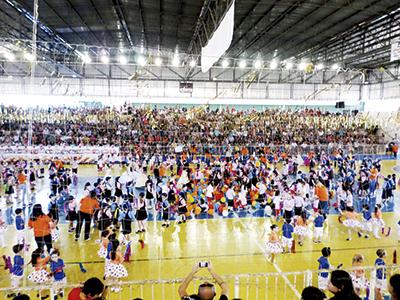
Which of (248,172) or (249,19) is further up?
(249,19)

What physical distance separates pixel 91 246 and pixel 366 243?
687cm

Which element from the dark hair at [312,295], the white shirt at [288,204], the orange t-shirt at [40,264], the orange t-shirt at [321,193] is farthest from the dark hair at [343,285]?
the orange t-shirt at [321,193]

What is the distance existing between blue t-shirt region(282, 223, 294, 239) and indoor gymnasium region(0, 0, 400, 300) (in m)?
0.05

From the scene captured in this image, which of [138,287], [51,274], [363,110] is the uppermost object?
[363,110]

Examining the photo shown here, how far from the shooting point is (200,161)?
58.0ft

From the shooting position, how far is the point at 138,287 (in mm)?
5984

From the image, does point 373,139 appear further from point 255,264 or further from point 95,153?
point 255,264

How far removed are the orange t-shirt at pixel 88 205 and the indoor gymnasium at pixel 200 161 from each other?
0.03 m

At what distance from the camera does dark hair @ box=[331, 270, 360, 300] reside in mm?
2551

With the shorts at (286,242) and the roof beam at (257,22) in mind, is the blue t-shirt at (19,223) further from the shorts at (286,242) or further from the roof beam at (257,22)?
the roof beam at (257,22)

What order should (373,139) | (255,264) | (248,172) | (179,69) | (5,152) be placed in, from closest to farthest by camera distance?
(255,264) → (248,172) → (5,152) → (373,139) → (179,69)

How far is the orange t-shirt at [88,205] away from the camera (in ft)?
26.5

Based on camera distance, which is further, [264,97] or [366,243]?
[264,97]

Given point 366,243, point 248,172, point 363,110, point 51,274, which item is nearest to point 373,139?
point 363,110
